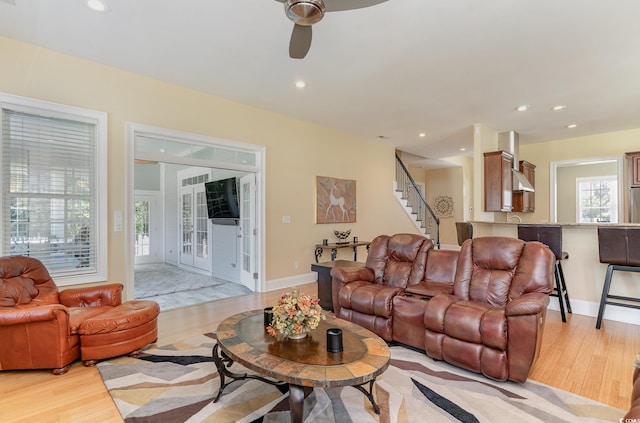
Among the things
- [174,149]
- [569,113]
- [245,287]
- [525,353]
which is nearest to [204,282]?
[245,287]

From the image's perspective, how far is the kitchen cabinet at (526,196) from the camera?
6496 millimetres

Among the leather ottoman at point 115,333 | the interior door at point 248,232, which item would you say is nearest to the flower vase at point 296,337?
the leather ottoman at point 115,333

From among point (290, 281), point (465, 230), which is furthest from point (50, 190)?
point (465, 230)

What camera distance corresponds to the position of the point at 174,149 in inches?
171

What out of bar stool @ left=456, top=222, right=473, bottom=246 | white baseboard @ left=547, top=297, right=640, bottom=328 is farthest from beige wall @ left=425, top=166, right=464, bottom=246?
white baseboard @ left=547, top=297, right=640, bottom=328

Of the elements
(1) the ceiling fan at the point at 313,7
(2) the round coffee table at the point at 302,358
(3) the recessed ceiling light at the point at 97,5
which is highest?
Answer: (3) the recessed ceiling light at the point at 97,5

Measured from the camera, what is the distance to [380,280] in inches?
145

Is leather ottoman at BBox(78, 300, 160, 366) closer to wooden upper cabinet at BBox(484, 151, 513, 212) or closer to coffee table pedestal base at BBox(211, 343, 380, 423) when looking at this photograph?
coffee table pedestal base at BBox(211, 343, 380, 423)

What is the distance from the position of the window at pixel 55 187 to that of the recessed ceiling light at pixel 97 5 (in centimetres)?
129

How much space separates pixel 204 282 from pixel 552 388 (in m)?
5.47

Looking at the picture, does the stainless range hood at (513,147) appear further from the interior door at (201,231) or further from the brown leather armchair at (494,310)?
the interior door at (201,231)

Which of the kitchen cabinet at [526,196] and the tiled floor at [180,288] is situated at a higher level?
the kitchen cabinet at [526,196]

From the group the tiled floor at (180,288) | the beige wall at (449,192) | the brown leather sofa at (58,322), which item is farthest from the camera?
the beige wall at (449,192)

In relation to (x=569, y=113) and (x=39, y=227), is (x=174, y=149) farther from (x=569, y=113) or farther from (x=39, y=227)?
(x=569, y=113)
